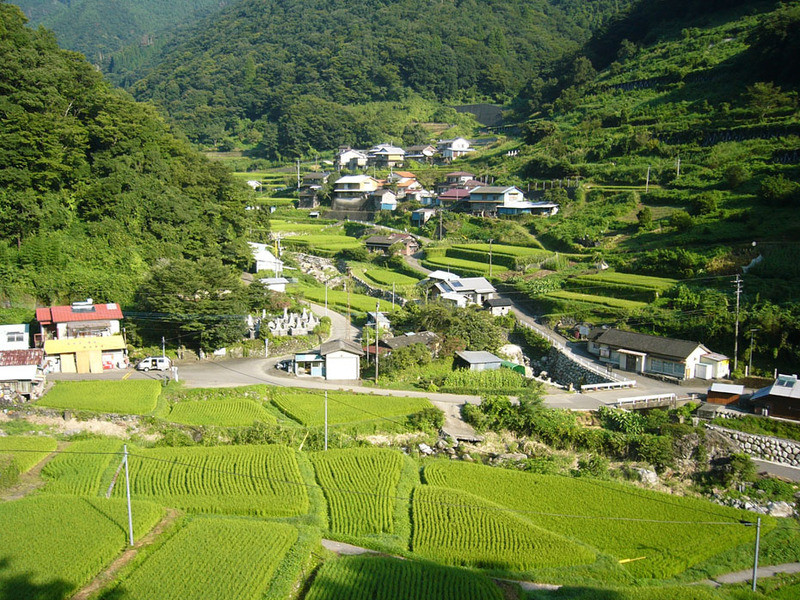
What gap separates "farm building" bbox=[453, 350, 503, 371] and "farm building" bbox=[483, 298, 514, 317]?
5.11 m

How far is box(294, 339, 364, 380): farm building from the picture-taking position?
80.7 ft

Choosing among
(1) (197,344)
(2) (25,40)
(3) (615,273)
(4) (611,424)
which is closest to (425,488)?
(4) (611,424)

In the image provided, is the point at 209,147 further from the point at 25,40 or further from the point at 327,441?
the point at 327,441

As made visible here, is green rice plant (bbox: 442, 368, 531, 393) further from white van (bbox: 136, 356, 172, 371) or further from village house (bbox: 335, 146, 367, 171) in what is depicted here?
village house (bbox: 335, 146, 367, 171)

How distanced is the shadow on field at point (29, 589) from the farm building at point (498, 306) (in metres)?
22.8

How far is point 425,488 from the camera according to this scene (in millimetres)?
16516

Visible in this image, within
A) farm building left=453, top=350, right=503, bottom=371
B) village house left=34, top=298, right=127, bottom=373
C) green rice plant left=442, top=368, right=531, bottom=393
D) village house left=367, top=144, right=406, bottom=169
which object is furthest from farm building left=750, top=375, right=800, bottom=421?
village house left=367, top=144, right=406, bottom=169

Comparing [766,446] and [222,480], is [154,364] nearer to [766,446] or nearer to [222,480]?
[222,480]

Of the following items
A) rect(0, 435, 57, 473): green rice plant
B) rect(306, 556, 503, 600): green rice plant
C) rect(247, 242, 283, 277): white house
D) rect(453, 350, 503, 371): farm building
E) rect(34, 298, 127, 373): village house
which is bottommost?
rect(306, 556, 503, 600): green rice plant

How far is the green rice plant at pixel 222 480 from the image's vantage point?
15359 mm

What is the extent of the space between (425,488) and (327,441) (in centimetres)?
398

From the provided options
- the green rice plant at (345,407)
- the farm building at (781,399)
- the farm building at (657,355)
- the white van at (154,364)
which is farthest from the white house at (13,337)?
the farm building at (781,399)

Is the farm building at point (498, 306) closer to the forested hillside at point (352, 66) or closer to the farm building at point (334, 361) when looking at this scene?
the farm building at point (334, 361)

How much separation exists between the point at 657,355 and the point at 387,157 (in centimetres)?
4153
